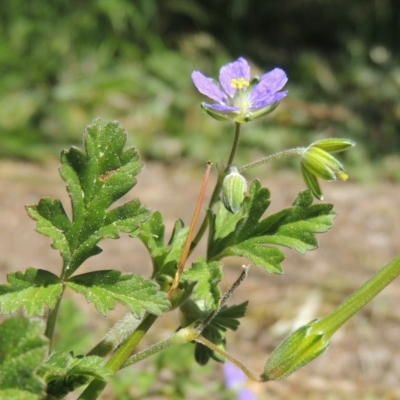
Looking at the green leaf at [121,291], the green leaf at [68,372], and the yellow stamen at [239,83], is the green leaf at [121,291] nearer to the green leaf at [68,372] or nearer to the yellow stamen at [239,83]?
the green leaf at [68,372]

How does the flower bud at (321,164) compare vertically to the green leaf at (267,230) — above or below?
above

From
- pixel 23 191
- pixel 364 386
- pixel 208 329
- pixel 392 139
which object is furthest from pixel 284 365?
pixel 392 139

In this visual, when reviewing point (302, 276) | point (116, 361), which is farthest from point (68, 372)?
point (302, 276)

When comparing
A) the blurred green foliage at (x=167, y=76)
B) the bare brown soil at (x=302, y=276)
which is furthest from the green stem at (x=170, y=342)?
the blurred green foliage at (x=167, y=76)

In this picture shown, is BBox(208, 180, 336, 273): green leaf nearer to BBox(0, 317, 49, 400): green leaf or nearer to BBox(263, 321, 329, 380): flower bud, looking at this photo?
BBox(263, 321, 329, 380): flower bud

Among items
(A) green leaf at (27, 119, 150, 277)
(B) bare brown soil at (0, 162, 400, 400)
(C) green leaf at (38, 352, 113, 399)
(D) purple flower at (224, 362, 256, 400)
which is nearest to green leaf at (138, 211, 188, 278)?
(A) green leaf at (27, 119, 150, 277)

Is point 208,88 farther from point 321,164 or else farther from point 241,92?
point 321,164

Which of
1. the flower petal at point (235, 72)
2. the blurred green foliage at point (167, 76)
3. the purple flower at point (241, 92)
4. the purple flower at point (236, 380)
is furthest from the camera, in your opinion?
the blurred green foliage at point (167, 76)
